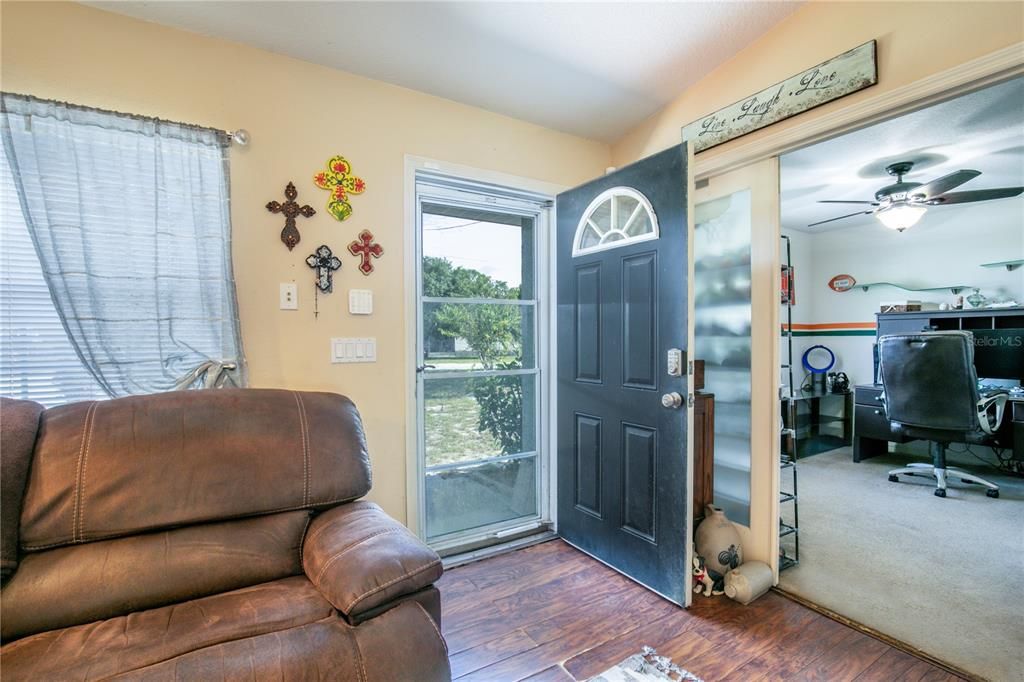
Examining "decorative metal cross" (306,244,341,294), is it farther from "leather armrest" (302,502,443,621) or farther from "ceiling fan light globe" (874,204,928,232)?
"ceiling fan light globe" (874,204,928,232)

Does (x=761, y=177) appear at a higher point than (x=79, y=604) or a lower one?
higher

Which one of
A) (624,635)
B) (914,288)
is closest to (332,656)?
(624,635)

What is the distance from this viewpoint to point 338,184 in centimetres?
213

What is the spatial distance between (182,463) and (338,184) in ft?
4.46

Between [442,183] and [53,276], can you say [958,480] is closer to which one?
[442,183]

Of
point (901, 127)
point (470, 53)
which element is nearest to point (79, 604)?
point (470, 53)

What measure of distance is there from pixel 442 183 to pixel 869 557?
10.4ft

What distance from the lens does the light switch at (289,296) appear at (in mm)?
2012

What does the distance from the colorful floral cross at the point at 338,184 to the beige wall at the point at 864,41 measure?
1.79 meters

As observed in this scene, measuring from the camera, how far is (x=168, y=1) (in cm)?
166

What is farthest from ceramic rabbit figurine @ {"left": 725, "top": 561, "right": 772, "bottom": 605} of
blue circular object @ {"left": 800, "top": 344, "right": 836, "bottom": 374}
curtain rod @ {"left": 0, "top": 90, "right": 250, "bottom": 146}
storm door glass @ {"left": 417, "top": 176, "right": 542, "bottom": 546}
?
blue circular object @ {"left": 800, "top": 344, "right": 836, "bottom": 374}

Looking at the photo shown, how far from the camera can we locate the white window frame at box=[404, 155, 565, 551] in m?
2.32

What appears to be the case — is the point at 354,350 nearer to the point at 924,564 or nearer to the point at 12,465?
the point at 12,465

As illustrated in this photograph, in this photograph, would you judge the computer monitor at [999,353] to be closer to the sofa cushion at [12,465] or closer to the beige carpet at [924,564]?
the beige carpet at [924,564]
